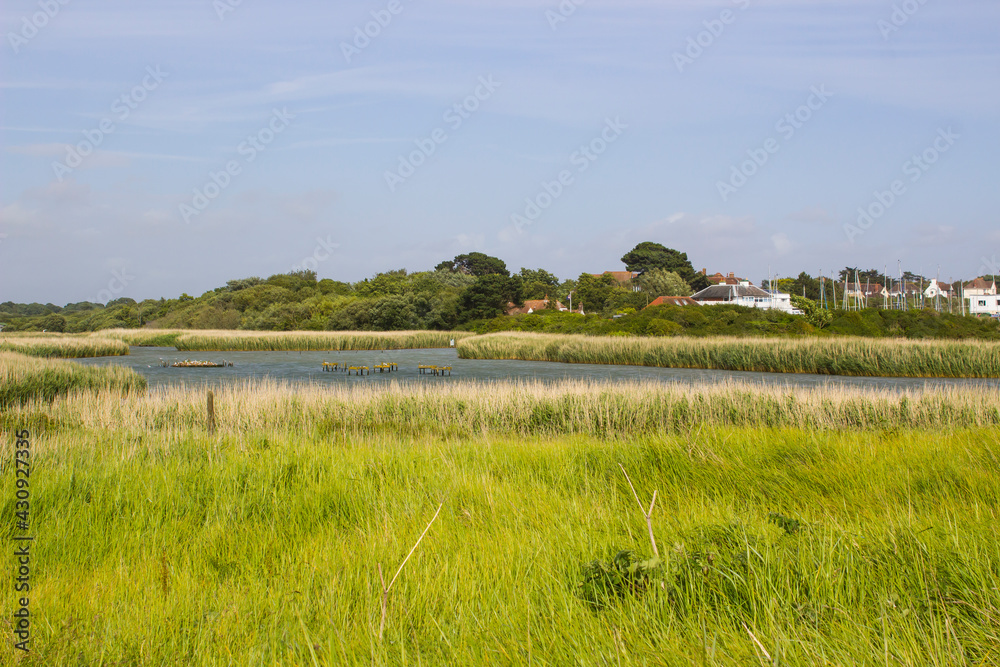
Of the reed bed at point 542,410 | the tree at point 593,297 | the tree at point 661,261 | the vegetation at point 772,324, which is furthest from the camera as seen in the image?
the tree at point 661,261

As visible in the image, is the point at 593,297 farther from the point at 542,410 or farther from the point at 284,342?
the point at 542,410

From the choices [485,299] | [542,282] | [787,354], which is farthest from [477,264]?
[787,354]

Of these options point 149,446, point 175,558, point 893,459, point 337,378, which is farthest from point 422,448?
point 337,378

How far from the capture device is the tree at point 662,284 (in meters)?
78.6

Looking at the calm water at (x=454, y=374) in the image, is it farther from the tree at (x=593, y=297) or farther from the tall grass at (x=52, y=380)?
the tree at (x=593, y=297)

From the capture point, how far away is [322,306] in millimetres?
70125

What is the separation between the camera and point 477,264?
99500mm

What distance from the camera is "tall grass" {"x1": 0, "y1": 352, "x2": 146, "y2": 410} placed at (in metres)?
15.4

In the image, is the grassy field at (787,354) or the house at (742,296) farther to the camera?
the house at (742,296)

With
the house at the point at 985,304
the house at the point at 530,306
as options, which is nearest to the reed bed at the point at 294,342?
the house at the point at 530,306

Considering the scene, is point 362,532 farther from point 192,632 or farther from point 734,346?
point 734,346

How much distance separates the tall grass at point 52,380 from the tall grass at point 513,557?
34.5 feet

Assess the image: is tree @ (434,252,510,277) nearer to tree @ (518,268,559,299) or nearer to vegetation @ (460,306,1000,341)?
tree @ (518,268,559,299)

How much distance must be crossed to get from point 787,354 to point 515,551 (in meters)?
26.7
